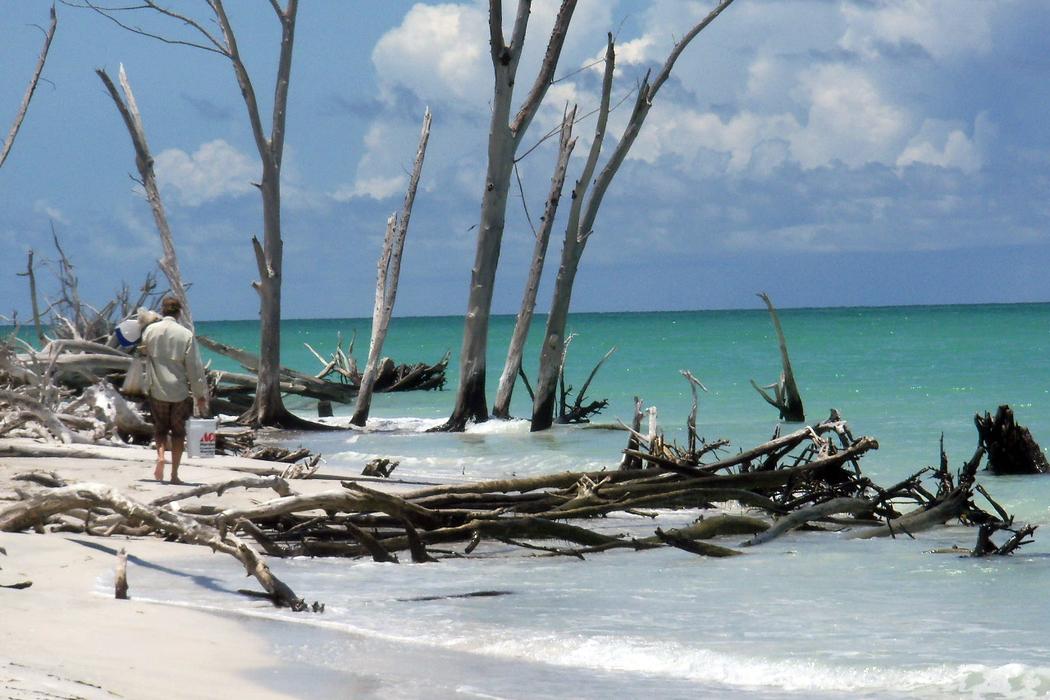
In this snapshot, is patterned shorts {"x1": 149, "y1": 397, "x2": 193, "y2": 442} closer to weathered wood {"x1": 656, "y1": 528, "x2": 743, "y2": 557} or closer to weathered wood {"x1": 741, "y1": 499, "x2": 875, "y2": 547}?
weathered wood {"x1": 656, "y1": 528, "x2": 743, "y2": 557}

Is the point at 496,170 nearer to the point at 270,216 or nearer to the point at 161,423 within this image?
the point at 270,216

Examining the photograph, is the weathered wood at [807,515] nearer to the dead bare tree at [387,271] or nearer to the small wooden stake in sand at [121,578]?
the small wooden stake in sand at [121,578]

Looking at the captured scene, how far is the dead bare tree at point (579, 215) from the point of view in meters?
17.1

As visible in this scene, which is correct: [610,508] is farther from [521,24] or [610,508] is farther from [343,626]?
[521,24]

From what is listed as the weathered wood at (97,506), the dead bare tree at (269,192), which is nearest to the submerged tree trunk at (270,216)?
the dead bare tree at (269,192)

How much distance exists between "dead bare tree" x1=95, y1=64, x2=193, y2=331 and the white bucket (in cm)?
681

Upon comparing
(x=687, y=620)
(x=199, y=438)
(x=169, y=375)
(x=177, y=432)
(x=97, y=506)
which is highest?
(x=169, y=375)

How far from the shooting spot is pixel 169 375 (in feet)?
32.1

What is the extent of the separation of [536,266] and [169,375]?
8913mm

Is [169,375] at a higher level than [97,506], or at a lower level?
higher

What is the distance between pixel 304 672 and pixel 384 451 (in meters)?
10.2

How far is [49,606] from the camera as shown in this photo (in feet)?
17.7

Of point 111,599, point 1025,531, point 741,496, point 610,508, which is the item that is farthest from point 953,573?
point 111,599

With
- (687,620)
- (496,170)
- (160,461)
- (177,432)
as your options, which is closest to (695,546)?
(687,620)
